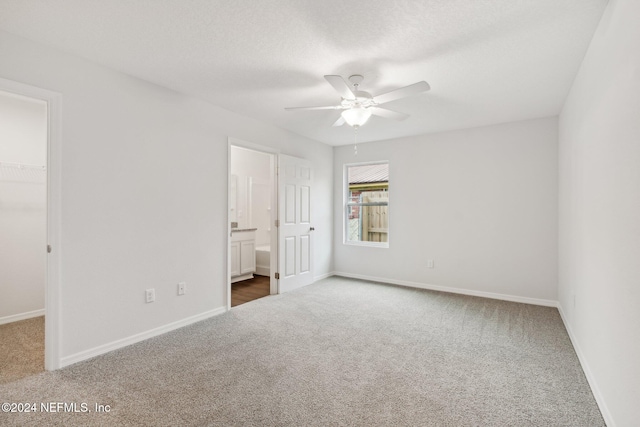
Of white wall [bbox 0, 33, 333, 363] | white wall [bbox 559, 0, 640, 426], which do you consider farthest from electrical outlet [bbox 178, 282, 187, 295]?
white wall [bbox 559, 0, 640, 426]

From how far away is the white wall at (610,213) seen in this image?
1442 millimetres

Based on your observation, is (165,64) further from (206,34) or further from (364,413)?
(364,413)

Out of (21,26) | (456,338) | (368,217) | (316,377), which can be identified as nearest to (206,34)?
(21,26)

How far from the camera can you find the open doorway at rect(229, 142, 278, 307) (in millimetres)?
5258

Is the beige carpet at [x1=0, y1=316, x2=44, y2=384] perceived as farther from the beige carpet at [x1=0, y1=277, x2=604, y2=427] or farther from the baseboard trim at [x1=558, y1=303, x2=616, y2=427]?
the baseboard trim at [x1=558, y1=303, x2=616, y2=427]

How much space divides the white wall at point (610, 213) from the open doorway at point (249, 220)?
377 centimetres

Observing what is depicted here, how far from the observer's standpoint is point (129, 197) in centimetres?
278

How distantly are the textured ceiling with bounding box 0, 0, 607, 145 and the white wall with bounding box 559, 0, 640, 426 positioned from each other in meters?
0.34

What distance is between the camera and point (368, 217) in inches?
236

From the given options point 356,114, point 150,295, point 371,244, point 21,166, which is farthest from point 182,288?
point 371,244

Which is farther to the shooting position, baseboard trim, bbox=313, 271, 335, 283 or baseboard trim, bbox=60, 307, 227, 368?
baseboard trim, bbox=313, 271, 335, 283

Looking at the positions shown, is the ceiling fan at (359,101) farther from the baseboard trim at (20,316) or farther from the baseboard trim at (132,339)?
the baseboard trim at (20,316)

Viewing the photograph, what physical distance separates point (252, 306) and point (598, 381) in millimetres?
3259

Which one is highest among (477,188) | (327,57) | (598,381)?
(327,57)
